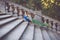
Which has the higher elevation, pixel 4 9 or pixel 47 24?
pixel 4 9

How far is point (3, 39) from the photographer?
348 cm

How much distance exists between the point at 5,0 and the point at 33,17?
4.98ft

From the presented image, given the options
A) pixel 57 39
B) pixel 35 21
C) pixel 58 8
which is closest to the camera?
pixel 57 39

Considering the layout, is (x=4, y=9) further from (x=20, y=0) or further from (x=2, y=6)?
(x=20, y=0)

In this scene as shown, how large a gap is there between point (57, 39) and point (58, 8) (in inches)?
144

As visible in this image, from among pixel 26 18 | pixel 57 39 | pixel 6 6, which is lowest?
pixel 57 39

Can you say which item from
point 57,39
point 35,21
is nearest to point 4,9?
point 35,21

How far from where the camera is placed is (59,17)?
9.24m

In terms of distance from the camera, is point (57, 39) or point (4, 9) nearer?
point (57, 39)

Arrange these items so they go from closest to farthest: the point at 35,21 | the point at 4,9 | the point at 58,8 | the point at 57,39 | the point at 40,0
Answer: the point at 57,39 < the point at 4,9 < the point at 35,21 < the point at 58,8 < the point at 40,0

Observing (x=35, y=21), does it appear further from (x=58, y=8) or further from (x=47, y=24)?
(x=58, y=8)

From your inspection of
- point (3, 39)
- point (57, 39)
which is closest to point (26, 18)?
point (57, 39)

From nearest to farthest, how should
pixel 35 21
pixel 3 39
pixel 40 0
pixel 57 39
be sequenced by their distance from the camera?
pixel 3 39 < pixel 57 39 < pixel 35 21 < pixel 40 0

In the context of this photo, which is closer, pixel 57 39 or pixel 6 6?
pixel 57 39
